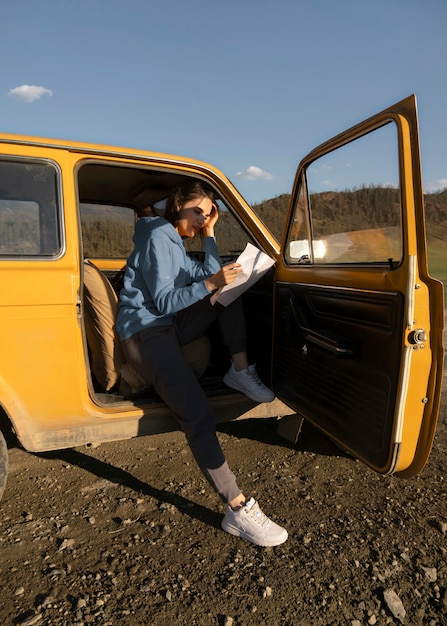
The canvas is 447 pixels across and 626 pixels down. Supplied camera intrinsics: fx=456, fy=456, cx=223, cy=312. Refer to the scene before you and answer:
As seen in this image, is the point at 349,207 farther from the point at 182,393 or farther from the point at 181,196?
the point at 182,393

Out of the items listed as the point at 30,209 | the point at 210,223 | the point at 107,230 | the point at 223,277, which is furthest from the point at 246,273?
the point at 107,230

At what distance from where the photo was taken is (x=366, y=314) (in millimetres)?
1970

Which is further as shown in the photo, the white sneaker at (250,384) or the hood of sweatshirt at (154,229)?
the white sneaker at (250,384)

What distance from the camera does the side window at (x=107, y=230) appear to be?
11.8 ft

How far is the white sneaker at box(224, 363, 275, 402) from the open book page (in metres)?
0.45

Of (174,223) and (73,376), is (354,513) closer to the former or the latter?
(73,376)

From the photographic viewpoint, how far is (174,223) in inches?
102

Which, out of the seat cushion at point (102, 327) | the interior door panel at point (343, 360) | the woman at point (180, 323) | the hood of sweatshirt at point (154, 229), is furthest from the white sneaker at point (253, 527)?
the hood of sweatshirt at point (154, 229)

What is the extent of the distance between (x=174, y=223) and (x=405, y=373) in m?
1.49

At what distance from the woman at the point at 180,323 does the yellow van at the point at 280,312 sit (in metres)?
0.20

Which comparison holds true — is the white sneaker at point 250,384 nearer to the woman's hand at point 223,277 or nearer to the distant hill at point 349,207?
the woman's hand at point 223,277

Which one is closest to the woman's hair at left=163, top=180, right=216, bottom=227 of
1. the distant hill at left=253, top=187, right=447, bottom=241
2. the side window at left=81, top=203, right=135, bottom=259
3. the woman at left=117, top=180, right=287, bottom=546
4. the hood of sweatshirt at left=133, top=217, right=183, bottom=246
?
the woman at left=117, top=180, right=287, bottom=546

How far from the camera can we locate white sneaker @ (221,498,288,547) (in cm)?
209

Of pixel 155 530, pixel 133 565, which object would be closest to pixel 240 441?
pixel 155 530
